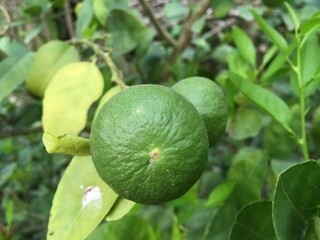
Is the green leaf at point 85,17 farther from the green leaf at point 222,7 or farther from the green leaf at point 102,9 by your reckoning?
the green leaf at point 222,7

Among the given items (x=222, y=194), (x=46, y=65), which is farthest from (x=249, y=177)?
(x=46, y=65)

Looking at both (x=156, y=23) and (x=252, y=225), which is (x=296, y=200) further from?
(x=156, y=23)

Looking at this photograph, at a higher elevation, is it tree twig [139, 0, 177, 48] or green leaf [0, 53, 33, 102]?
green leaf [0, 53, 33, 102]

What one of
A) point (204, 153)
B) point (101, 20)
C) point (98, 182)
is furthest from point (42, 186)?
point (204, 153)

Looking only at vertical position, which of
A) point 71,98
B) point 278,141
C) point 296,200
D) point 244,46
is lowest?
point 278,141

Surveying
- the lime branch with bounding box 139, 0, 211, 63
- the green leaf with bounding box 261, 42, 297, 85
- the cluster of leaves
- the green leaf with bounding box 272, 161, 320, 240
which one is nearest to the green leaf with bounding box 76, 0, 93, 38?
the cluster of leaves

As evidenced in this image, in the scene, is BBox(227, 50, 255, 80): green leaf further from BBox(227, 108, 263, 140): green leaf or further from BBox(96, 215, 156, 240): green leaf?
BBox(96, 215, 156, 240): green leaf
